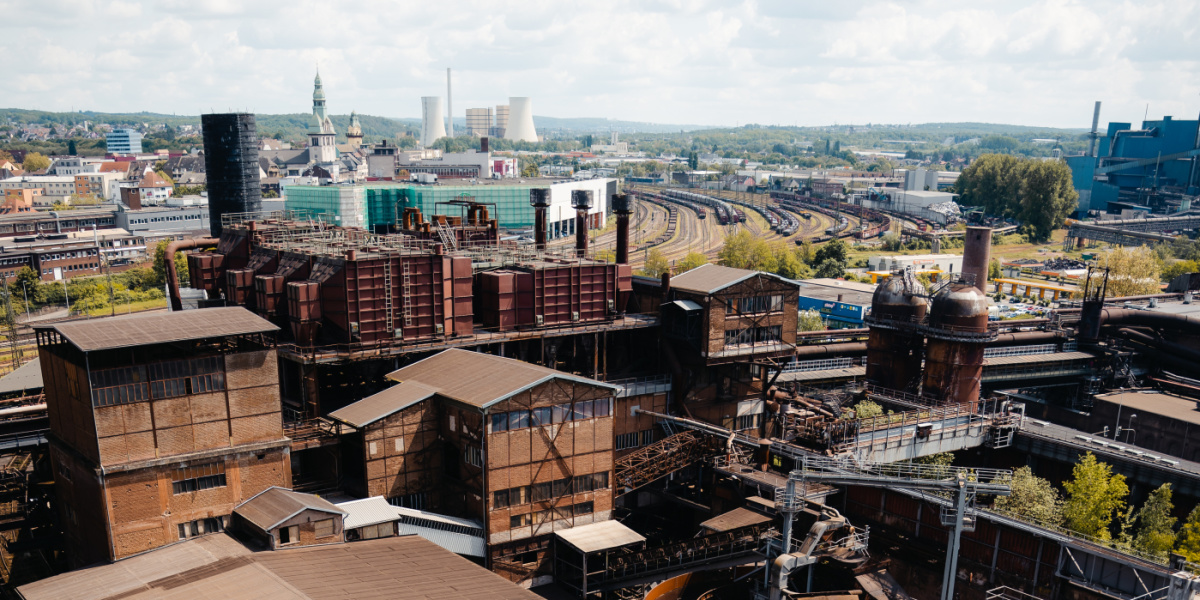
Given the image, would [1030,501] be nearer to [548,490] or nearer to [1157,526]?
[1157,526]

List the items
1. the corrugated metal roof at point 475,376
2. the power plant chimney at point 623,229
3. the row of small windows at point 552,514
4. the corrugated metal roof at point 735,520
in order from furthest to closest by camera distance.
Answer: the power plant chimney at point 623,229
the corrugated metal roof at point 735,520
the row of small windows at point 552,514
the corrugated metal roof at point 475,376

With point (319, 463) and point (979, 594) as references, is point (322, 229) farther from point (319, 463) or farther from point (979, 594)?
point (979, 594)

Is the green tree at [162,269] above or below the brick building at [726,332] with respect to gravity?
below

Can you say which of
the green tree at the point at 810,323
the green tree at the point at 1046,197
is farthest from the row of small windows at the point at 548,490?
the green tree at the point at 1046,197

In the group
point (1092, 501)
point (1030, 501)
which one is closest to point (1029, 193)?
point (1092, 501)

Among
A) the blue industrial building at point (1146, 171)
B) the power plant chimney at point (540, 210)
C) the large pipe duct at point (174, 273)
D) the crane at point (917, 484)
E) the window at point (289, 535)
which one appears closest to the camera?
the window at point (289, 535)

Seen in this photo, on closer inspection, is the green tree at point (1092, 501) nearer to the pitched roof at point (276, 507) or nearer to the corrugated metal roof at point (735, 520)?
the corrugated metal roof at point (735, 520)
